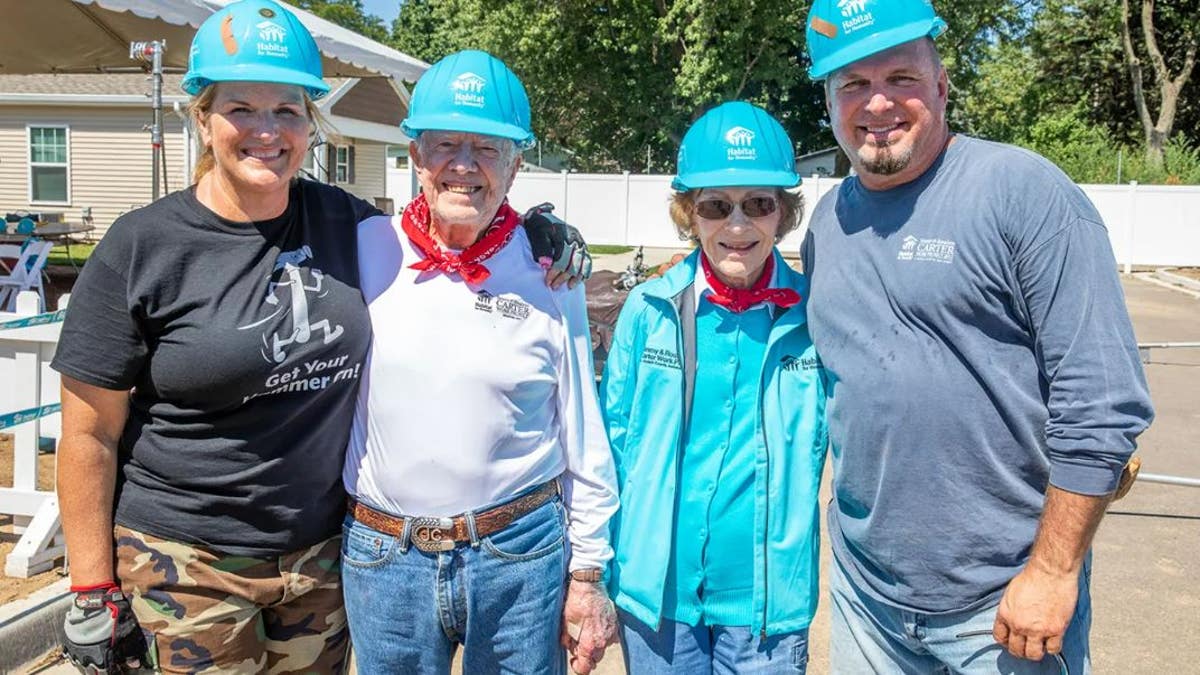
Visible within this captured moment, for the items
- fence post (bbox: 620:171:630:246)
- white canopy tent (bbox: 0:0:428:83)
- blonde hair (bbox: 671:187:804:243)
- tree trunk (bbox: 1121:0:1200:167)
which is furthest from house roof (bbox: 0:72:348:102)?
tree trunk (bbox: 1121:0:1200:167)

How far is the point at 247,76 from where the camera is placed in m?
2.14

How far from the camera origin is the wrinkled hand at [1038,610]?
6.51ft

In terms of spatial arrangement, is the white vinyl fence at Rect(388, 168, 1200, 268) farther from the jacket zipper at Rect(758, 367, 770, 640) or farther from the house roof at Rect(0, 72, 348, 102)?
the jacket zipper at Rect(758, 367, 770, 640)

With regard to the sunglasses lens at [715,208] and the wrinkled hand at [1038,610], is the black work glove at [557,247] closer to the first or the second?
the sunglasses lens at [715,208]

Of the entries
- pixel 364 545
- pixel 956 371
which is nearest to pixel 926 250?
pixel 956 371

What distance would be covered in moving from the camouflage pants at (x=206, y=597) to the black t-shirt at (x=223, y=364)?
4 cm

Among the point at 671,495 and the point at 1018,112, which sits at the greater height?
the point at 1018,112

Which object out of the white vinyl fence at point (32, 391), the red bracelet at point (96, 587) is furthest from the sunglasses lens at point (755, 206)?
the white vinyl fence at point (32, 391)

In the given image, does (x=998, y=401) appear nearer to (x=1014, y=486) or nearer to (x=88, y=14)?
(x=1014, y=486)

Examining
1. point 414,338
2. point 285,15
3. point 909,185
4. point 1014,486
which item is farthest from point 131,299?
point 1014,486

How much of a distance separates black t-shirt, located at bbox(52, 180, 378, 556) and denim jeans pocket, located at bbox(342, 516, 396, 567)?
0.07 meters

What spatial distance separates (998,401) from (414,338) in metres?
1.35

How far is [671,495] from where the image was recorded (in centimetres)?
242

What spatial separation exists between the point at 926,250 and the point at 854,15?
587 millimetres
